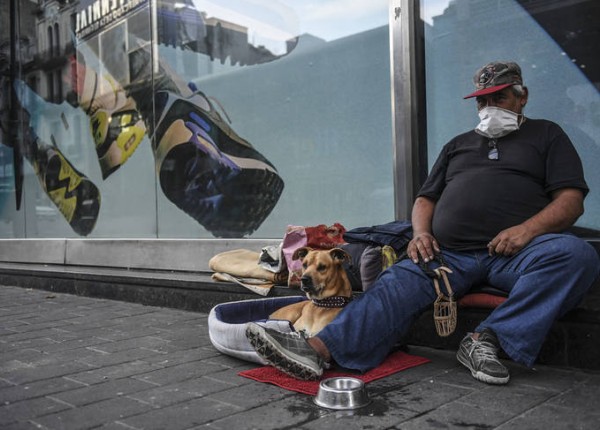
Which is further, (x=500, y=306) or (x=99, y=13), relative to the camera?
(x=99, y=13)

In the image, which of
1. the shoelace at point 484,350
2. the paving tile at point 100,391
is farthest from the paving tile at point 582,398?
the paving tile at point 100,391

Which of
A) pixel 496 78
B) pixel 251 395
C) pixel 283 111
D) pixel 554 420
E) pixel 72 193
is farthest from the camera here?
pixel 72 193

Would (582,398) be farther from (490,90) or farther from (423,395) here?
(490,90)

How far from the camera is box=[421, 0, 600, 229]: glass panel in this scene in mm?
3750

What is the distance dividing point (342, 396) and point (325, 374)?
0.46m

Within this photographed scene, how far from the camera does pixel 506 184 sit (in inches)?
115

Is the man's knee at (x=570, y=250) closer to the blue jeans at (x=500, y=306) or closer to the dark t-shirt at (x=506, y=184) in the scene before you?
the blue jeans at (x=500, y=306)

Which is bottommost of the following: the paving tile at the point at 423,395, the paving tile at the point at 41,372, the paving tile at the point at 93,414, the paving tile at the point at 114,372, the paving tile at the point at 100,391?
the paving tile at the point at 41,372

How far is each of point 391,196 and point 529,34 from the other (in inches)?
59.2

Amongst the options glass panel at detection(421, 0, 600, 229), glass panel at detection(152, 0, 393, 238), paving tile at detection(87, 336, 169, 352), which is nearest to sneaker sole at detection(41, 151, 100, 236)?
glass panel at detection(152, 0, 393, 238)

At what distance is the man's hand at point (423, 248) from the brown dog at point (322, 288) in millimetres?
342

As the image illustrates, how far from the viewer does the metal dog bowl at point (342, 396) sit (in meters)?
2.27

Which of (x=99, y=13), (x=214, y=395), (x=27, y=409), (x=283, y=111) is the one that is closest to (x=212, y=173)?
(x=283, y=111)

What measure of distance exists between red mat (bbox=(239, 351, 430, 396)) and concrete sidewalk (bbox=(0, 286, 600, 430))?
4 centimetres
